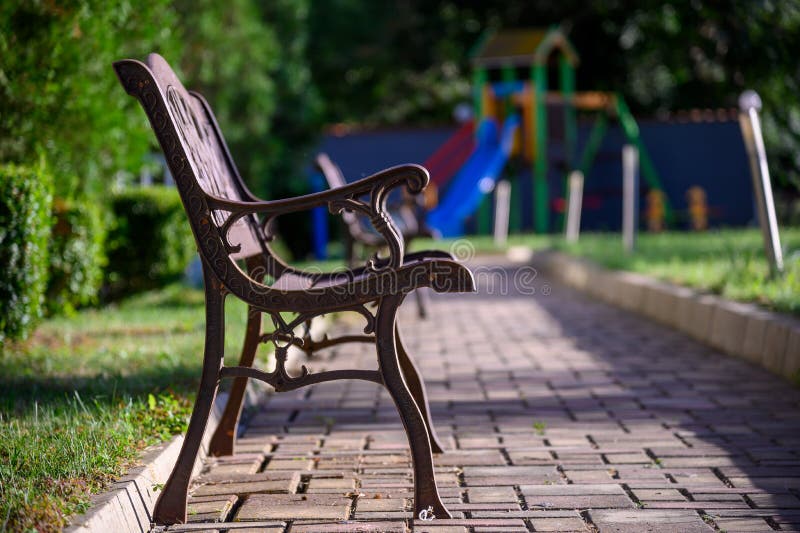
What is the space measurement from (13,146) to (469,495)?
4817 millimetres

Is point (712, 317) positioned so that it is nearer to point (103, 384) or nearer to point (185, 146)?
point (103, 384)

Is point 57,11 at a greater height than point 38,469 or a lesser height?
greater

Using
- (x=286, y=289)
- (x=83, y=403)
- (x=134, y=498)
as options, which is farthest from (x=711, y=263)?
(x=134, y=498)

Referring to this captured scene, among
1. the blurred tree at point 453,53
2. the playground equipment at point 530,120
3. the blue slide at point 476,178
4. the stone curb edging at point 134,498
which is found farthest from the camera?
the blurred tree at point 453,53

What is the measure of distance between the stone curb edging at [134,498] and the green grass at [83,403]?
0.14 ft

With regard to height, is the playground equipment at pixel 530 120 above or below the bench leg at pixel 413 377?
above

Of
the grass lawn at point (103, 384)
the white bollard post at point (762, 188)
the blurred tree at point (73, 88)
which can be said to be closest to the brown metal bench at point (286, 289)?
the grass lawn at point (103, 384)

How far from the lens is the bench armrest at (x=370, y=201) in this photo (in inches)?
117

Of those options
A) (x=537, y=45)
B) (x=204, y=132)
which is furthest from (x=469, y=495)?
(x=537, y=45)

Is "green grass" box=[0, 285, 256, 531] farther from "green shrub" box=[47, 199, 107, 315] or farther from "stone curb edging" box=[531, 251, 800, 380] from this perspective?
"stone curb edging" box=[531, 251, 800, 380]

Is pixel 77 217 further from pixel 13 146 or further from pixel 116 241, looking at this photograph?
pixel 116 241

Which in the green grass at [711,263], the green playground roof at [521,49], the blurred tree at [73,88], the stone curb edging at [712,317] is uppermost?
the green playground roof at [521,49]

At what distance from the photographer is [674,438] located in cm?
404

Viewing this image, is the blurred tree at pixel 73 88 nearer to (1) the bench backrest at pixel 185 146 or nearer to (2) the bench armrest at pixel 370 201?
(1) the bench backrest at pixel 185 146
